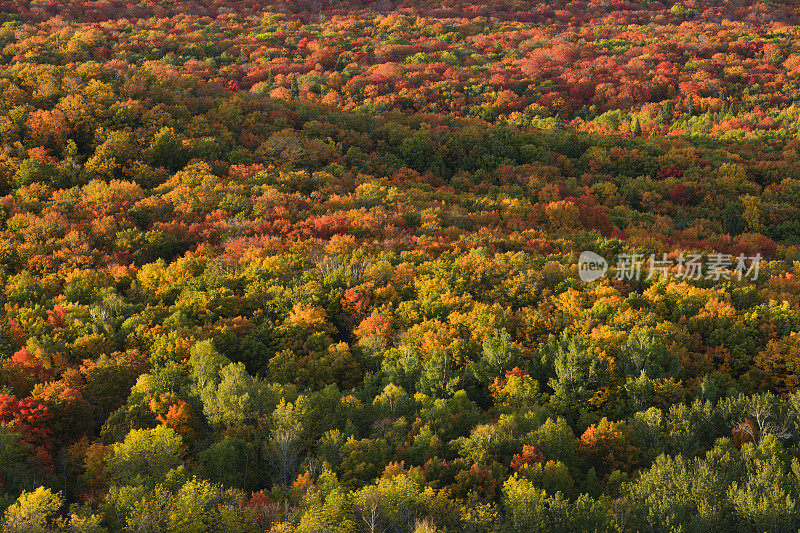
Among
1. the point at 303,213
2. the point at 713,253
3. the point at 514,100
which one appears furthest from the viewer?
the point at 514,100

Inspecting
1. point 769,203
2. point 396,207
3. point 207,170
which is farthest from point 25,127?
point 769,203

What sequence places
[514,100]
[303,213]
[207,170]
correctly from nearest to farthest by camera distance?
[303,213] → [207,170] → [514,100]

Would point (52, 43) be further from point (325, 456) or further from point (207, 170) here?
point (325, 456)

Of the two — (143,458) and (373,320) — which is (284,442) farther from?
(373,320)

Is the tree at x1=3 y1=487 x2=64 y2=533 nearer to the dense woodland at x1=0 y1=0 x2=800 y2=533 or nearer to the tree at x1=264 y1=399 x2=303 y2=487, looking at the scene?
the dense woodland at x1=0 y1=0 x2=800 y2=533
